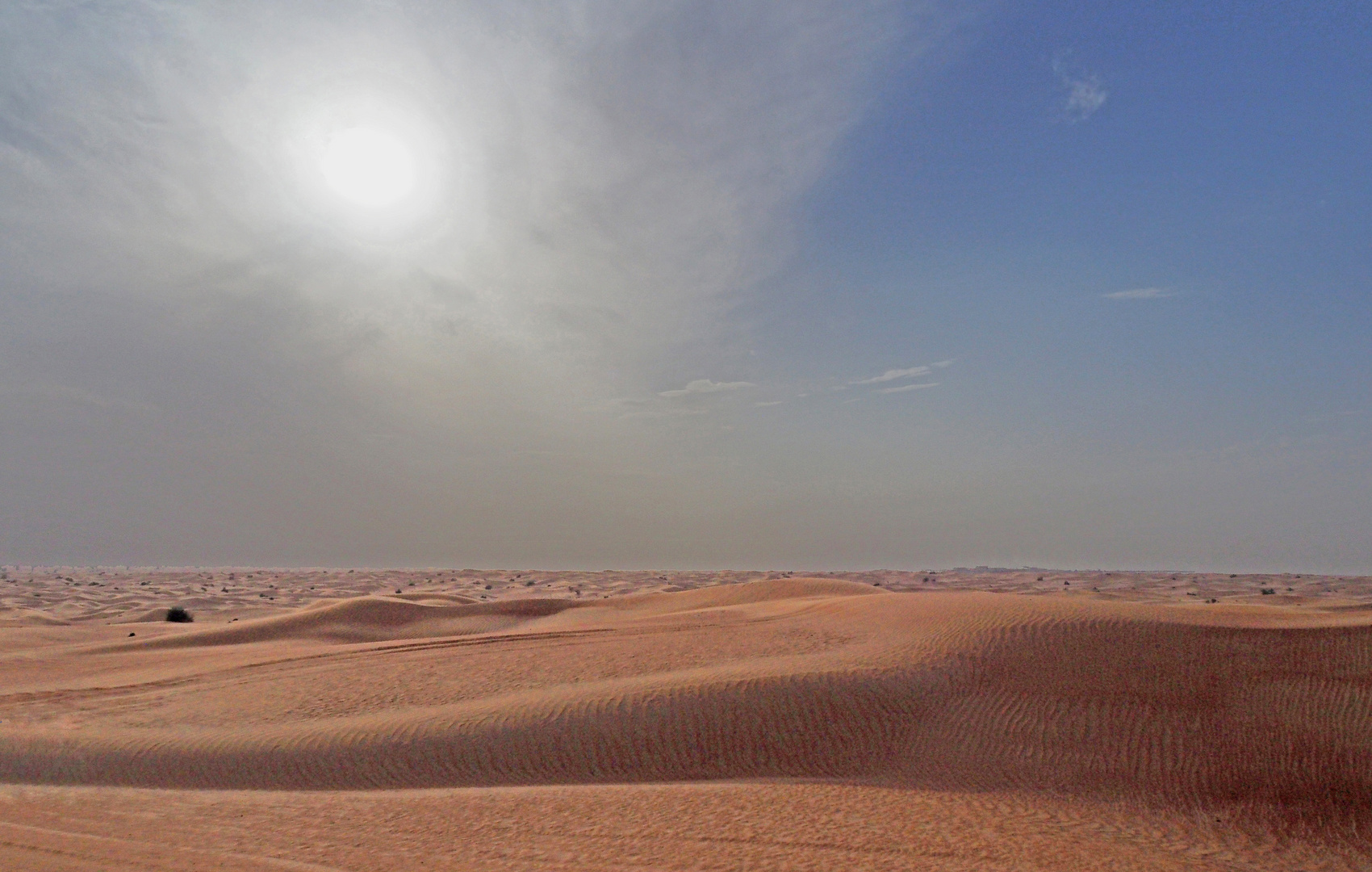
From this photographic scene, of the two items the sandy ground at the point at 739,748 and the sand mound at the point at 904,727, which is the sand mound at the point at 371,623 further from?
the sand mound at the point at 904,727

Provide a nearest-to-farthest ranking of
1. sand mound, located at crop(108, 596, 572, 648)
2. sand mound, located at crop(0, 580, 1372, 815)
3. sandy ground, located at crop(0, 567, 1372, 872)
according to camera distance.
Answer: sandy ground, located at crop(0, 567, 1372, 872) < sand mound, located at crop(0, 580, 1372, 815) < sand mound, located at crop(108, 596, 572, 648)

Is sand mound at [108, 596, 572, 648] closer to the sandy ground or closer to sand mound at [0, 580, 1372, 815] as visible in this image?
the sandy ground

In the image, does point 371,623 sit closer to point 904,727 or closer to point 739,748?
point 739,748

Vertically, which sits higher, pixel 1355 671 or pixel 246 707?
pixel 1355 671

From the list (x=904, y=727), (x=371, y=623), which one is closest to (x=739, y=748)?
→ (x=904, y=727)

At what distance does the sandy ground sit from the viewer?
8422 mm

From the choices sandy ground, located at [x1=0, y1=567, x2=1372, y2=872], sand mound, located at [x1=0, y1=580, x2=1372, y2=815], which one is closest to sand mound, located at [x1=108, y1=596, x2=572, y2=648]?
sandy ground, located at [x1=0, y1=567, x2=1372, y2=872]

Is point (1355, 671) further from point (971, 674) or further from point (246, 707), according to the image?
point (246, 707)

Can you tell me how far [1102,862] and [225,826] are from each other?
32.2ft

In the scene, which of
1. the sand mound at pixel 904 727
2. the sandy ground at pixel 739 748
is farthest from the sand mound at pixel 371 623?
the sand mound at pixel 904 727

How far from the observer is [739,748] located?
12.3 m

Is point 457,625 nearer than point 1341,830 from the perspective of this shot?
No

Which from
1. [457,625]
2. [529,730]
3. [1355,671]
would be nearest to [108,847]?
[529,730]

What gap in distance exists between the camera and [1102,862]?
841cm
